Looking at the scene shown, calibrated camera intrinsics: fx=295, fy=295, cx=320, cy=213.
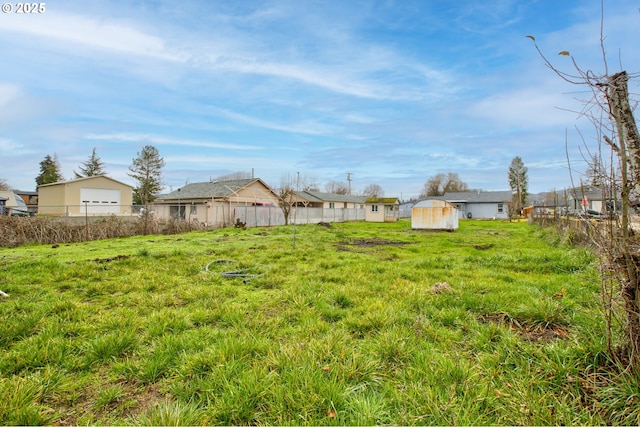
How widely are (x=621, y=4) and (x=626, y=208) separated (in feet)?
6.05

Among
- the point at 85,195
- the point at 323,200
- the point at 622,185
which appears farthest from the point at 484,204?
the point at 85,195

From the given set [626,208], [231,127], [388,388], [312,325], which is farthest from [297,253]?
[231,127]

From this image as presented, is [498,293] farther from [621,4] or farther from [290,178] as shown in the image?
[290,178]

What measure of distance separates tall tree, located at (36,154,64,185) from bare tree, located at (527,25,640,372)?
6604cm

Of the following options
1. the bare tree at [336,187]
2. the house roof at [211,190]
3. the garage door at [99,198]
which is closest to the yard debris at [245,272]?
the house roof at [211,190]

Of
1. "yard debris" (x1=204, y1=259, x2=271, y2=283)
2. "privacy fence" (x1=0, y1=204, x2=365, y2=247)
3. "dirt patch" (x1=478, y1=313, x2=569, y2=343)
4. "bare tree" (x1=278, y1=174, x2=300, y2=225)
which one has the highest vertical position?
"bare tree" (x1=278, y1=174, x2=300, y2=225)

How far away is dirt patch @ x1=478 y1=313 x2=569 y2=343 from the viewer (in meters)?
2.95

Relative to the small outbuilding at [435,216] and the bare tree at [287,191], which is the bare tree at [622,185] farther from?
the bare tree at [287,191]

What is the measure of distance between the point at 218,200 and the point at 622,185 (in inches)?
1073

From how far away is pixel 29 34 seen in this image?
241 inches

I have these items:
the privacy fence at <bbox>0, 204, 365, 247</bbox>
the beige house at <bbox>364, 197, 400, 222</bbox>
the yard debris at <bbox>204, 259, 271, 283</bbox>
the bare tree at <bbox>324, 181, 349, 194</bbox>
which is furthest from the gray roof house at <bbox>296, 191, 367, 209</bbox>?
the yard debris at <bbox>204, 259, 271, 283</bbox>

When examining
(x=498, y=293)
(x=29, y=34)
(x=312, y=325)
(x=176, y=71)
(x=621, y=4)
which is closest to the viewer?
(x=621, y=4)

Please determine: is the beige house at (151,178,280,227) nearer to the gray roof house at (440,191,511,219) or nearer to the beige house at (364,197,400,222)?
the beige house at (364,197,400,222)

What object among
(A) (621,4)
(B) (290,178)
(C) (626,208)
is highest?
(B) (290,178)
